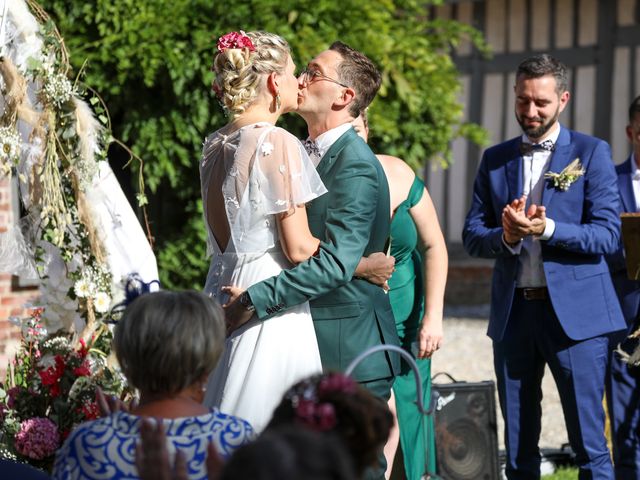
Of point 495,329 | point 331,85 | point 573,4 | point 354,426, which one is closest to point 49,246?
point 331,85

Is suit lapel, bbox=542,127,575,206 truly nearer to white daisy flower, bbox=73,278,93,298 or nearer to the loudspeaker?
the loudspeaker

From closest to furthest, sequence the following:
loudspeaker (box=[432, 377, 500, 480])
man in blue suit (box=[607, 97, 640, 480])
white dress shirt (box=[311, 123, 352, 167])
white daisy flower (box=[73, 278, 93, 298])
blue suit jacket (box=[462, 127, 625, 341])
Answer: white dress shirt (box=[311, 123, 352, 167]), white daisy flower (box=[73, 278, 93, 298]), blue suit jacket (box=[462, 127, 625, 341]), man in blue suit (box=[607, 97, 640, 480]), loudspeaker (box=[432, 377, 500, 480])

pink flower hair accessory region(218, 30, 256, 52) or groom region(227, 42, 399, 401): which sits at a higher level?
pink flower hair accessory region(218, 30, 256, 52)

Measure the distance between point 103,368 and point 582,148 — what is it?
2098 mm

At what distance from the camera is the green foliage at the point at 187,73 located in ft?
22.9

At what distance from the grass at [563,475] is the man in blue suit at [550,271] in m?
0.93

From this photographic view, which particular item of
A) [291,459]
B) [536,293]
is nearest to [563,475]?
[536,293]

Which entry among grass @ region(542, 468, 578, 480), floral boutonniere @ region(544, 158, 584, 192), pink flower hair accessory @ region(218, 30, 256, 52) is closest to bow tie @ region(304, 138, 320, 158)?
pink flower hair accessory @ region(218, 30, 256, 52)

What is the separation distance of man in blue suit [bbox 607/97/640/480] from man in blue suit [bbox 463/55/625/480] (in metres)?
Answer: 0.54

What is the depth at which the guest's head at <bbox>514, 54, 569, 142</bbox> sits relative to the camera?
4.41m

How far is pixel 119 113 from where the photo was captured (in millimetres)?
7578

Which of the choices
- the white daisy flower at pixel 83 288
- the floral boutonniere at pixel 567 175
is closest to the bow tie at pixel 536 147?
the floral boutonniere at pixel 567 175

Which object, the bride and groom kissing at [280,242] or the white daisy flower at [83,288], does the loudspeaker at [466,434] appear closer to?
the bride and groom kissing at [280,242]

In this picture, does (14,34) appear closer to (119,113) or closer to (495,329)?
(495,329)
